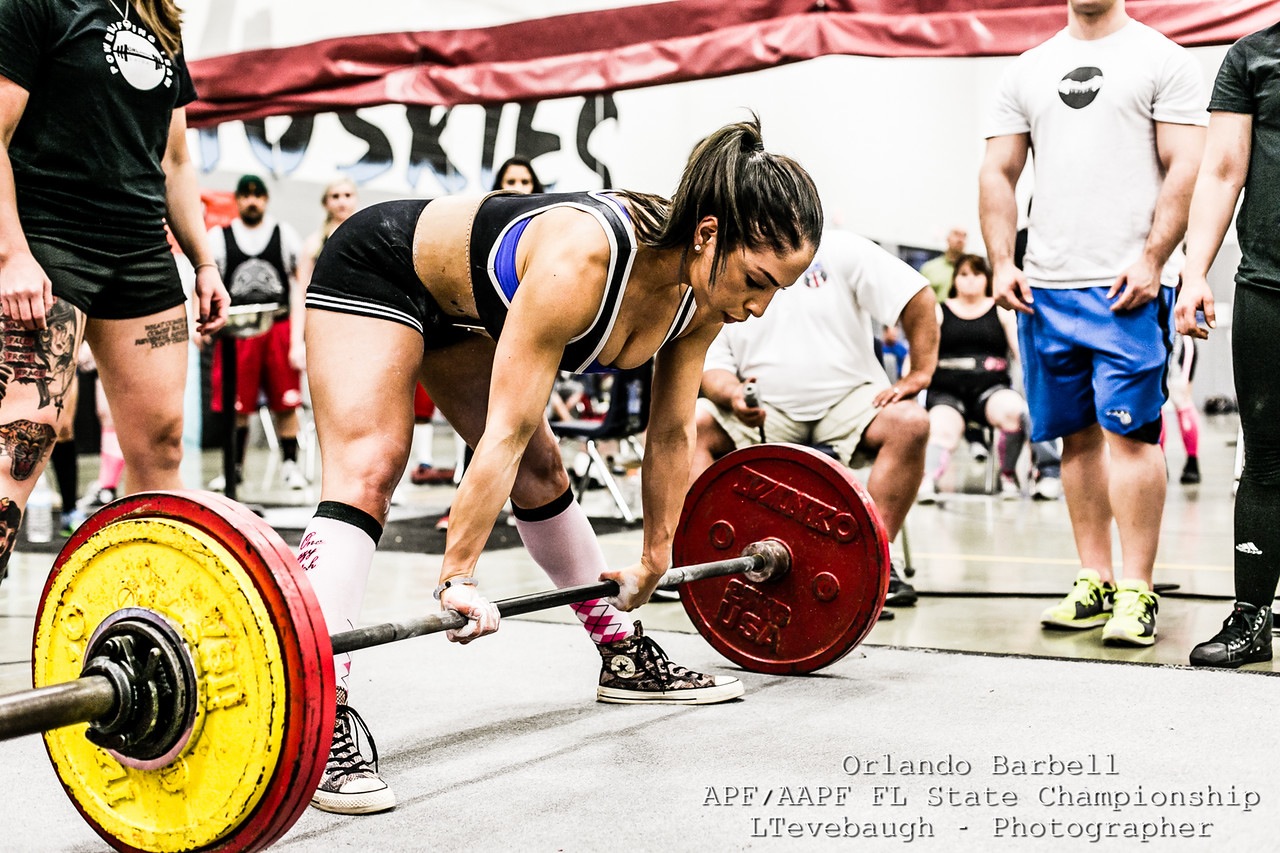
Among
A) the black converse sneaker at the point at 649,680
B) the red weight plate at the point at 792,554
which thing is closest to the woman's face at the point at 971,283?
the red weight plate at the point at 792,554

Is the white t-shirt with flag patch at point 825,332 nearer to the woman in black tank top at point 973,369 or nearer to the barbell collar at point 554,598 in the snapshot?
the barbell collar at point 554,598

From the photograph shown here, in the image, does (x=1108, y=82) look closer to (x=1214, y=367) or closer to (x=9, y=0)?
(x=9, y=0)

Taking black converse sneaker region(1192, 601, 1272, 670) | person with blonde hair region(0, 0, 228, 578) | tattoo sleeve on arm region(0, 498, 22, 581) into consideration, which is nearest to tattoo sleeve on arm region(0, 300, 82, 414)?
person with blonde hair region(0, 0, 228, 578)

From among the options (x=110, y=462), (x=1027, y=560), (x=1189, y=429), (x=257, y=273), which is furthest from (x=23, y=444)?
(x=1189, y=429)

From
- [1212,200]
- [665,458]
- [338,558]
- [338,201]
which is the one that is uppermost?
[338,201]

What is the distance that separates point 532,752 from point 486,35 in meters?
2.56

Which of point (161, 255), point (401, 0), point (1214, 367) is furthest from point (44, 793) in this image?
point (1214, 367)

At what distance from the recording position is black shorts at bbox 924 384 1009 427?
18.2 ft

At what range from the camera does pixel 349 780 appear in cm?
172

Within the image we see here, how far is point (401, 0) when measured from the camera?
702 cm

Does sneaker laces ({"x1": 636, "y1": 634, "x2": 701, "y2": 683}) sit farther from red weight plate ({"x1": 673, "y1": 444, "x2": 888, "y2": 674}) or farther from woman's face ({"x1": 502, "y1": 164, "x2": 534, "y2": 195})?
woman's face ({"x1": 502, "y1": 164, "x2": 534, "y2": 195})

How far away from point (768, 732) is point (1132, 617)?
1.01m

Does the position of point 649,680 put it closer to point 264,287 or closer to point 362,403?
point 362,403

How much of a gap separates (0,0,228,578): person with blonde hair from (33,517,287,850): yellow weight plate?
500mm
